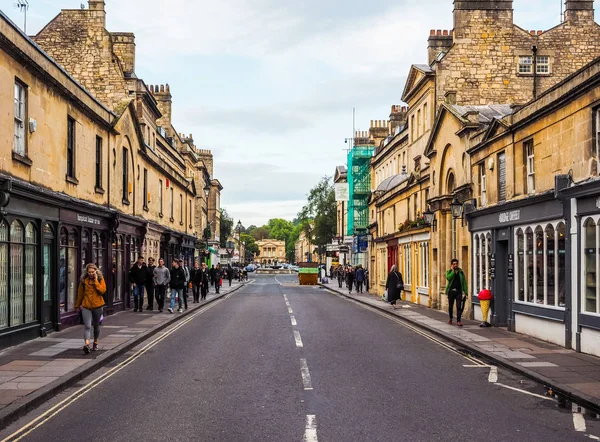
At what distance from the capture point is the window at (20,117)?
52.3ft

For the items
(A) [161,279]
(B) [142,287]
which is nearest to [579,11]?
(A) [161,279]

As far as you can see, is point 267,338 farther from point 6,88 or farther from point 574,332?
point 6,88

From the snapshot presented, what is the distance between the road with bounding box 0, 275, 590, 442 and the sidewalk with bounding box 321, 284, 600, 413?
1.62ft

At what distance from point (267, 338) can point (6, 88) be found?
827cm

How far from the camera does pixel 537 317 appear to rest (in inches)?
682

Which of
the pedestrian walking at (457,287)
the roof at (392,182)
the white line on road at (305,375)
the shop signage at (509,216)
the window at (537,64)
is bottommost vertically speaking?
the white line on road at (305,375)

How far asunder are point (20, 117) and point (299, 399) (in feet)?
34.0

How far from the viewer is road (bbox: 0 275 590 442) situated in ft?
25.8

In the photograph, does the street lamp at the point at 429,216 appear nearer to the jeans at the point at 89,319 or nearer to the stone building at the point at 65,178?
the stone building at the point at 65,178

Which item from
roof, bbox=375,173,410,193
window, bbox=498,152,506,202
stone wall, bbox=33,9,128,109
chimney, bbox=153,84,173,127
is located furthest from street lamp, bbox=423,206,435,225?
chimney, bbox=153,84,173,127

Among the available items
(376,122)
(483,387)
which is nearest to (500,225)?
(483,387)

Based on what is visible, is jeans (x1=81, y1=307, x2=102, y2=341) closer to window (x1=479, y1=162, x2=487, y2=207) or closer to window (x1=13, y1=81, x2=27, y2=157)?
window (x1=13, y1=81, x2=27, y2=157)

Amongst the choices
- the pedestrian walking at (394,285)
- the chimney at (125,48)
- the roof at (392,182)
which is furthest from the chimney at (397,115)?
the pedestrian walking at (394,285)

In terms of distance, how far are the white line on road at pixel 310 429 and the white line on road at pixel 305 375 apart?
78.9 inches
